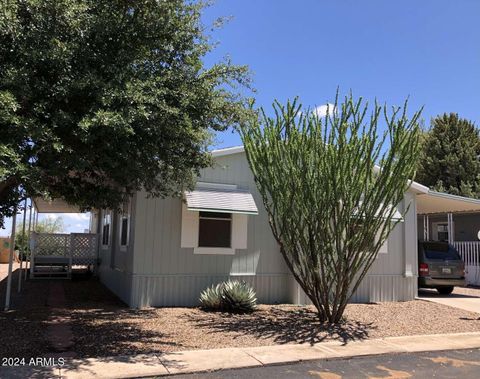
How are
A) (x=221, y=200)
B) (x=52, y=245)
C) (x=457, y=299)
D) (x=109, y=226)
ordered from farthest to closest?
(x=52, y=245), (x=109, y=226), (x=457, y=299), (x=221, y=200)

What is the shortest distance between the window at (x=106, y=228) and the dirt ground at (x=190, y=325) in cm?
311

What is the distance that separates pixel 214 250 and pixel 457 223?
14509mm

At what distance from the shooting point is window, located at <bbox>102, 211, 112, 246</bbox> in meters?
14.9

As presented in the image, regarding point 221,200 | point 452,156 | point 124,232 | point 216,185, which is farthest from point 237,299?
point 452,156

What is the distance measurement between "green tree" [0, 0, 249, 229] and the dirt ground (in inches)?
89.9

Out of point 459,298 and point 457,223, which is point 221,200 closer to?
point 459,298

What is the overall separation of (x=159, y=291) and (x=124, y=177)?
4.01 meters

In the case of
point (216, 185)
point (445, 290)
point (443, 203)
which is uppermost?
point (443, 203)

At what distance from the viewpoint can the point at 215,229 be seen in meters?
11.1

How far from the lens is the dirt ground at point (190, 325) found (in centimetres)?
719

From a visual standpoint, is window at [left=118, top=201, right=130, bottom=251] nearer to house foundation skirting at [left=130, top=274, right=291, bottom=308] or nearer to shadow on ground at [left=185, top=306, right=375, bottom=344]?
house foundation skirting at [left=130, top=274, right=291, bottom=308]

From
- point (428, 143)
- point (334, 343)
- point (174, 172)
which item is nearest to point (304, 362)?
point (334, 343)

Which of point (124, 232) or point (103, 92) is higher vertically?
point (103, 92)

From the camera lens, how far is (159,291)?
10445mm
